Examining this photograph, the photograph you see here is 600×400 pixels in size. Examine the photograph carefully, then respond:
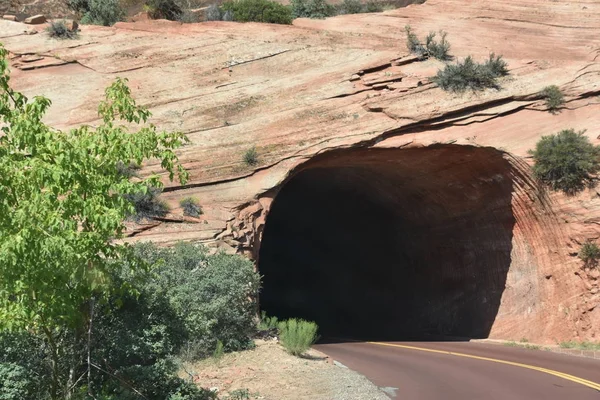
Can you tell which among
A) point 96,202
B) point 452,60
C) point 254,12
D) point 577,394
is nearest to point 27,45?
point 254,12

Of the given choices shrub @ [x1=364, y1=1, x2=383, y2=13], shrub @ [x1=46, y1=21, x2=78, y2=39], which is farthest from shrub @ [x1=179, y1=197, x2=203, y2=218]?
shrub @ [x1=364, y1=1, x2=383, y2=13]

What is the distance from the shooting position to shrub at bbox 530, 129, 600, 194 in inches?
855

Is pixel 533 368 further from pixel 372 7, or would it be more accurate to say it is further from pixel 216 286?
pixel 372 7

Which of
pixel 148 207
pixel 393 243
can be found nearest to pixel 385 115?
pixel 148 207

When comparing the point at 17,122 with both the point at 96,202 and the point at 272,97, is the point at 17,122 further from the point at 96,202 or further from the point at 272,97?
the point at 272,97

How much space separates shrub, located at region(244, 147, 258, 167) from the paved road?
5.93 m

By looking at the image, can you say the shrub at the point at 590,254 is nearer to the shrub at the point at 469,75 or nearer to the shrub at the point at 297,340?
the shrub at the point at 469,75

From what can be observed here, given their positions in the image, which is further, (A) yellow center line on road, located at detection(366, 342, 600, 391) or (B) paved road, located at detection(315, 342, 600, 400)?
(A) yellow center line on road, located at detection(366, 342, 600, 391)

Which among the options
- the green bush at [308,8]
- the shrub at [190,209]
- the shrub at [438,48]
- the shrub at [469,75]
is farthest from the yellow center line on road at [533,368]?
the green bush at [308,8]

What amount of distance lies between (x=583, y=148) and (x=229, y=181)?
1074 cm

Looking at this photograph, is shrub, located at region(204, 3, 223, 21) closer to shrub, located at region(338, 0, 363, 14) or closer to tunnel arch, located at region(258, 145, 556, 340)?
shrub, located at region(338, 0, 363, 14)

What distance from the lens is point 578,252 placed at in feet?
71.9

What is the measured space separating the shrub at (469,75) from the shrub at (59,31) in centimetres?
1250

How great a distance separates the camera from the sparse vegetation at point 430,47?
25016 millimetres
